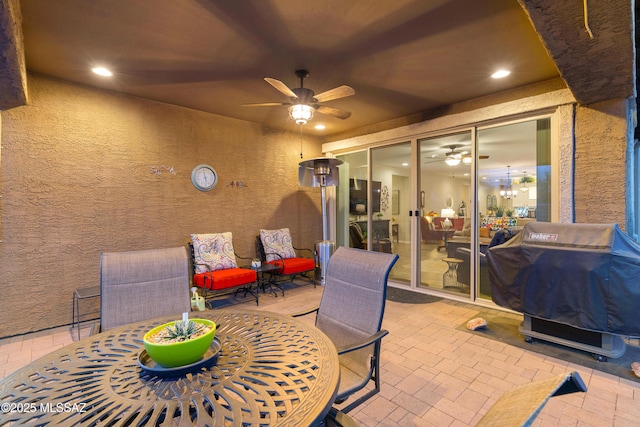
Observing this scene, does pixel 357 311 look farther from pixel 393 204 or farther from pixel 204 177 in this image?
pixel 393 204

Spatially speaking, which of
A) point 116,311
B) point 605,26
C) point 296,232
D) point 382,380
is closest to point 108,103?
point 116,311

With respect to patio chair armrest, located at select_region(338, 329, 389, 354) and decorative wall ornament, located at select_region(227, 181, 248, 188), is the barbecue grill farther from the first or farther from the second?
decorative wall ornament, located at select_region(227, 181, 248, 188)

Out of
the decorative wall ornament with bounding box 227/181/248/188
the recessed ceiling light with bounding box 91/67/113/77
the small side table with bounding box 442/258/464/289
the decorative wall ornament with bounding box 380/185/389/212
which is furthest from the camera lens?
the decorative wall ornament with bounding box 380/185/389/212

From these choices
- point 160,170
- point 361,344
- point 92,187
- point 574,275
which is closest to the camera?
point 361,344

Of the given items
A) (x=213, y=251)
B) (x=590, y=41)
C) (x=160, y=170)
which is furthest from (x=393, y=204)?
(x=160, y=170)

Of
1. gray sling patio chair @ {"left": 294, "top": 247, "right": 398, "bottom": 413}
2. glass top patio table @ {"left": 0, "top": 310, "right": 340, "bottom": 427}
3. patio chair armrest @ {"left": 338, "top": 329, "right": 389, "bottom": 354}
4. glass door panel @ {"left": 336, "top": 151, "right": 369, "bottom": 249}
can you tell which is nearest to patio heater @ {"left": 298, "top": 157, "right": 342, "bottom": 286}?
glass door panel @ {"left": 336, "top": 151, "right": 369, "bottom": 249}

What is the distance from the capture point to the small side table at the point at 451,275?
4.43 m

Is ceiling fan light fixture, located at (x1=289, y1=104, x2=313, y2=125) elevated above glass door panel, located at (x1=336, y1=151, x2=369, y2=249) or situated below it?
above

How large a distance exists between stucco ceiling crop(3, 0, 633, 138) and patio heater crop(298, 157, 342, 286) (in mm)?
1187

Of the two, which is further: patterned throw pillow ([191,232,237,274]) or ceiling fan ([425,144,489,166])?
ceiling fan ([425,144,489,166])

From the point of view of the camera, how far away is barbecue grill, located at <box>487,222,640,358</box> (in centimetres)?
229

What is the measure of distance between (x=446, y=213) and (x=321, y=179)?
78.4 inches

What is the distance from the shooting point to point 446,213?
4512 mm

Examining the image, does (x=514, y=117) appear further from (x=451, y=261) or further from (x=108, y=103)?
(x=108, y=103)
